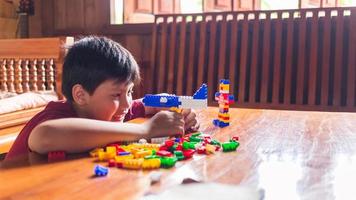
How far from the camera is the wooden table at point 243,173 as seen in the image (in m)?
0.54

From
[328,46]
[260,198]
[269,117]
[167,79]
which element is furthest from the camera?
[167,79]

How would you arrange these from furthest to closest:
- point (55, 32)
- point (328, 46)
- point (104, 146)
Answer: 1. point (55, 32)
2. point (328, 46)
3. point (104, 146)

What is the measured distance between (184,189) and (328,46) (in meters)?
2.46

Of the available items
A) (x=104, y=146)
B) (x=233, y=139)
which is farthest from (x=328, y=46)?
(x=104, y=146)

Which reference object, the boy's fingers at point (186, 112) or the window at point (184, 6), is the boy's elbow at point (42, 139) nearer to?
the boy's fingers at point (186, 112)

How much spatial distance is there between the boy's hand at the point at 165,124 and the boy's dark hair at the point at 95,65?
0.11 m

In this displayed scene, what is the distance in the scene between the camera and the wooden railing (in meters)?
2.76

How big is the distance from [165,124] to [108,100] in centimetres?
14

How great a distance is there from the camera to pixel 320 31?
9.21 ft

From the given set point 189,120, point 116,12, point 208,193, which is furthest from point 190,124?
point 116,12

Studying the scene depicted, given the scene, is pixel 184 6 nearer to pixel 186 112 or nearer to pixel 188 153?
pixel 186 112

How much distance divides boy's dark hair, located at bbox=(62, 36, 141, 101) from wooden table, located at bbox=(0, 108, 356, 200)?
23 centimetres

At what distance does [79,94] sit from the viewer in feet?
3.10

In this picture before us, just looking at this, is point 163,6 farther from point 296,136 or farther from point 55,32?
point 296,136
